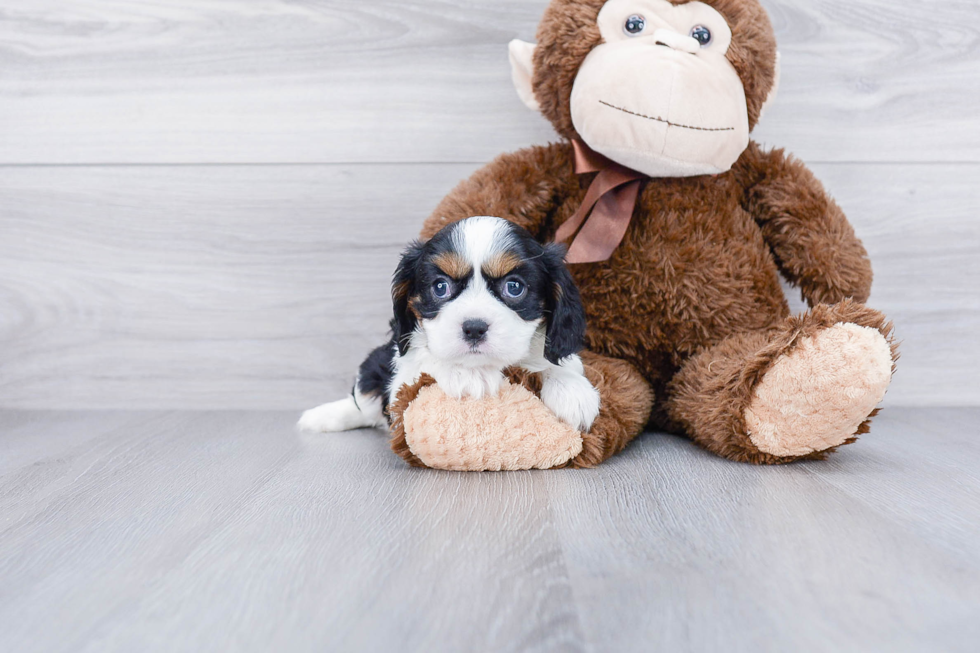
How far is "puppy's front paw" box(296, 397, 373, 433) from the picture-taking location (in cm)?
161

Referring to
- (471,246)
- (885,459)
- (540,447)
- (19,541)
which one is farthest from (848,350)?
(19,541)

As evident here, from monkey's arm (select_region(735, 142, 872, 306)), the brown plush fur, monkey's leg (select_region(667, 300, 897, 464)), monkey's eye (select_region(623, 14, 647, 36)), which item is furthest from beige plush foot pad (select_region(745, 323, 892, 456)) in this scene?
monkey's eye (select_region(623, 14, 647, 36))

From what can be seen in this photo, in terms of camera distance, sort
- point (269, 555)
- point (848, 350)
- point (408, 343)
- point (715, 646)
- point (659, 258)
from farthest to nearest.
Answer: point (659, 258) < point (408, 343) < point (848, 350) < point (269, 555) < point (715, 646)

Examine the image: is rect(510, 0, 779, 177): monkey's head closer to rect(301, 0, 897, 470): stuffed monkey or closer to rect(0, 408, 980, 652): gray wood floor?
rect(301, 0, 897, 470): stuffed monkey

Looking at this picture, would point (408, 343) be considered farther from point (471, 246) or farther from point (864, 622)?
point (864, 622)

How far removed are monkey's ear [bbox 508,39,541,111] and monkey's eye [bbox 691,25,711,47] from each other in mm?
312

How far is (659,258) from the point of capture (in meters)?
1.41

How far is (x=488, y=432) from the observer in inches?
46.9

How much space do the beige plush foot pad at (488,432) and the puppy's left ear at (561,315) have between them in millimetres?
97

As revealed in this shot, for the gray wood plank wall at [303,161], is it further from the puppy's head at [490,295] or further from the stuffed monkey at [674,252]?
the puppy's head at [490,295]

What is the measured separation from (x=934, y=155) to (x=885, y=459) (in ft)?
2.88

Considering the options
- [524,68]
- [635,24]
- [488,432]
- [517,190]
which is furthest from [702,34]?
[488,432]

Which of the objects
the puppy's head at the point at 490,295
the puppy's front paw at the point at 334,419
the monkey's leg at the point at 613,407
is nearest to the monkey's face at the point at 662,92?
the puppy's head at the point at 490,295

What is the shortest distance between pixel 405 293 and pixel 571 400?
344 millimetres
